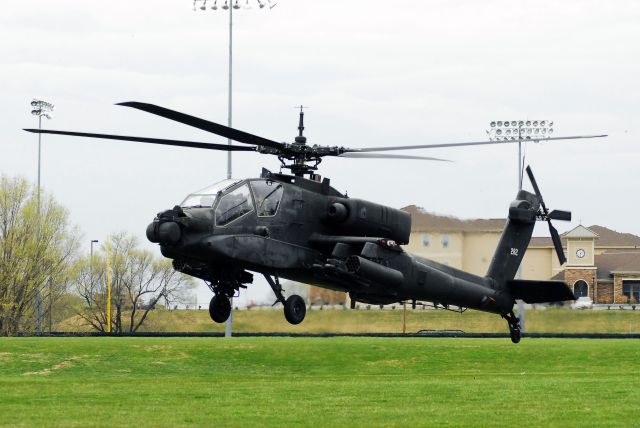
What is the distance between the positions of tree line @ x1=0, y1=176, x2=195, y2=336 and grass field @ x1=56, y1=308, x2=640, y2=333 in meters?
2.29

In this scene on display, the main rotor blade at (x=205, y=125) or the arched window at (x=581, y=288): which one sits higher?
the main rotor blade at (x=205, y=125)

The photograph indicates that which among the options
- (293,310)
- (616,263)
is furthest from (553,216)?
(616,263)

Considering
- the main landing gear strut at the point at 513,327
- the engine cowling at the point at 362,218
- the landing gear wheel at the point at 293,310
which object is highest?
the engine cowling at the point at 362,218

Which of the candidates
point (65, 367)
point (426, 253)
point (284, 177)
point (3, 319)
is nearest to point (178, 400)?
point (284, 177)

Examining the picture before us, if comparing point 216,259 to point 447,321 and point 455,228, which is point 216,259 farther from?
point 447,321

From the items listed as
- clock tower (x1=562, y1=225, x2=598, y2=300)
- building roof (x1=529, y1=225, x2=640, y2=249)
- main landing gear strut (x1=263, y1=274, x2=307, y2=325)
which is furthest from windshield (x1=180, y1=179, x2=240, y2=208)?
building roof (x1=529, y1=225, x2=640, y2=249)

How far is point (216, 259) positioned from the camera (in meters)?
28.2

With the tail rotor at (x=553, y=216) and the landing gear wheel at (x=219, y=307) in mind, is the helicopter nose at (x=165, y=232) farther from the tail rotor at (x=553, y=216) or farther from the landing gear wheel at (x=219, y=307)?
the tail rotor at (x=553, y=216)

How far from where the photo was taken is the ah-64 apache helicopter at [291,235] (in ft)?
91.3

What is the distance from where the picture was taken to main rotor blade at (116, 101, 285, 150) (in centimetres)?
2483

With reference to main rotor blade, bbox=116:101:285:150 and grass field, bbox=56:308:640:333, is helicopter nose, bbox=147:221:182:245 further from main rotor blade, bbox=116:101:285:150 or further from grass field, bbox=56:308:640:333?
grass field, bbox=56:308:640:333

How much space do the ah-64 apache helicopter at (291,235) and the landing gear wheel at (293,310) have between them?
3 cm

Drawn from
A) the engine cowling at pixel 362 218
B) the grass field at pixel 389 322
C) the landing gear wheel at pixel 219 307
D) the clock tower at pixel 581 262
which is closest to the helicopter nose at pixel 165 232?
the landing gear wheel at pixel 219 307

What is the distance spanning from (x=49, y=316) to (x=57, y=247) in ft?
20.1
